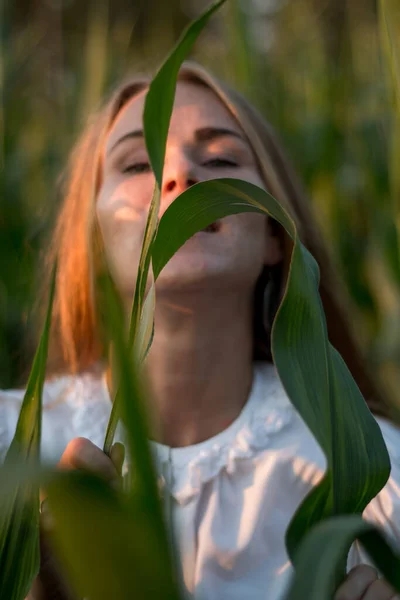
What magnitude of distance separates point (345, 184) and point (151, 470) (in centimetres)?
91

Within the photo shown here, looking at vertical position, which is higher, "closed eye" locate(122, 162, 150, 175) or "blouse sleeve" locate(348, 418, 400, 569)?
"closed eye" locate(122, 162, 150, 175)

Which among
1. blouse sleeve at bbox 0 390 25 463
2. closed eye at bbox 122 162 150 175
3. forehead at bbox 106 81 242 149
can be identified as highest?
forehead at bbox 106 81 242 149

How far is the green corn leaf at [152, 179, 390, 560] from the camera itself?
296 mm

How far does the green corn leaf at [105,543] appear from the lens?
0.69 feet

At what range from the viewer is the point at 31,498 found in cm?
32

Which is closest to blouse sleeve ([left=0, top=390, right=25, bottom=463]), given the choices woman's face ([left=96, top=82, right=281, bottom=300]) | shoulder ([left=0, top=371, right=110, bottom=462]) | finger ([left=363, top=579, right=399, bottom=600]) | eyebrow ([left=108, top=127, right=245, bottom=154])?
shoulder ([left=0, top=371, right=110, bottom=462])

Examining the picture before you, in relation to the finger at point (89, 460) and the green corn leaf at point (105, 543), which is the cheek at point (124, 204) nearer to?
the finger at point (89, 460)

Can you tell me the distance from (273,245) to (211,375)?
149 mm

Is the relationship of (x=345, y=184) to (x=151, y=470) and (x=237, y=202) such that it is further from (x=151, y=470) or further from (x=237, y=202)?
(x=151, y=470)

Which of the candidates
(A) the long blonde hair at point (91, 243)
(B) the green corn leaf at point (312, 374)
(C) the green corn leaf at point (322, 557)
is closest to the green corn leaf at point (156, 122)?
(B) the green corn leaf at point (312, 374)

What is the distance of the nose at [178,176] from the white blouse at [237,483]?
7.4 inches

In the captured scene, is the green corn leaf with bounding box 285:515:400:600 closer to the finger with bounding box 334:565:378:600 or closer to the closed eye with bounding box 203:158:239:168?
the finger with bounding box 334:565:378:600

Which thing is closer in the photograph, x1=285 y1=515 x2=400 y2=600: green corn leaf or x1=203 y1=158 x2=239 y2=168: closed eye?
x1=285 y1=515 x2=400 y2=600: green corn leaf

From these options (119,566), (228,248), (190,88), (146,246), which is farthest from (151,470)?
(190,88)
